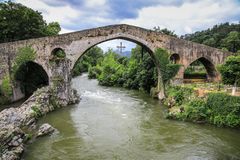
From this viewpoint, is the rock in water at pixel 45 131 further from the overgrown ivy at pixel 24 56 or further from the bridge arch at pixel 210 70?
the bridge arch at pixel 210 70

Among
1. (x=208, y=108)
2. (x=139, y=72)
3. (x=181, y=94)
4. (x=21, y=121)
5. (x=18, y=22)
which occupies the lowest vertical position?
(x=21, y=121)

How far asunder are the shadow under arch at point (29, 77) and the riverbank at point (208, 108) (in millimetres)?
13861

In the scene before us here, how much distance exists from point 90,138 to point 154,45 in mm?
12591

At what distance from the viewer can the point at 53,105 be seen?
64.0 ft

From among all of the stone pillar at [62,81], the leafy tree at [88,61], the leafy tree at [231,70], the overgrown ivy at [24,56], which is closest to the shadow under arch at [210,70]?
the leafy tree at [231,70]

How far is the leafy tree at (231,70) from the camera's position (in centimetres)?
1630

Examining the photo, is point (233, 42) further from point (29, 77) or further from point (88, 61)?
point (88, 61)

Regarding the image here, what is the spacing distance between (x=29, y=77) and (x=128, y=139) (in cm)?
1639

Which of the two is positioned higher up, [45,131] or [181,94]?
[181,94]

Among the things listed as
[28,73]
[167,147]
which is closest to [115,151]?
[167,147]

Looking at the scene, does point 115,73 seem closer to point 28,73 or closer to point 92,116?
point 28,73

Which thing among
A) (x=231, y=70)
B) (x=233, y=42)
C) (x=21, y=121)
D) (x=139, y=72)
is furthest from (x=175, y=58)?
(x=233, y=42)

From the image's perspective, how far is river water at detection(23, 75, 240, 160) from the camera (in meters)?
11.1

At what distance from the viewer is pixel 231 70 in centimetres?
1648
